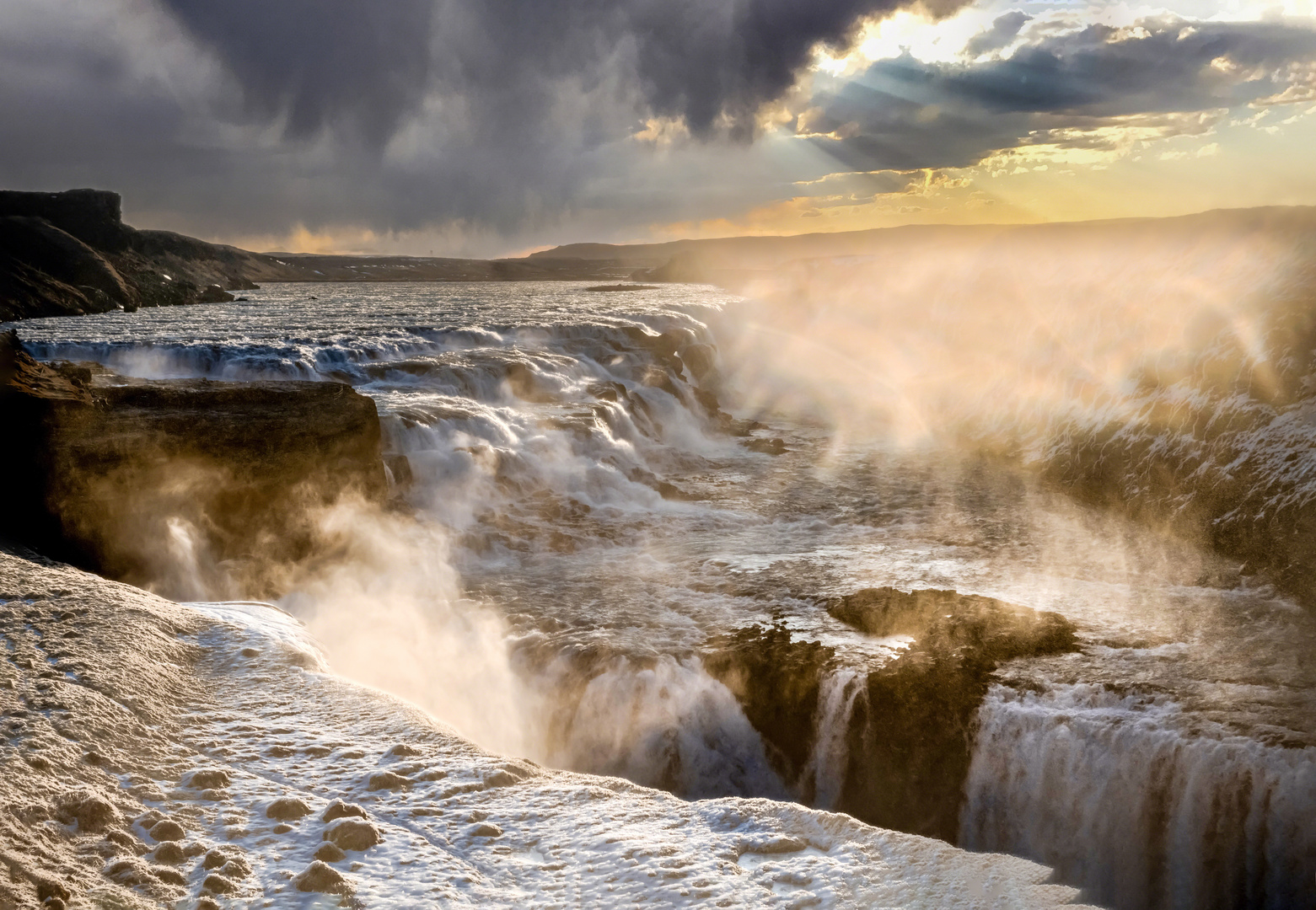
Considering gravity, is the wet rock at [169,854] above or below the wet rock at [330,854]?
above

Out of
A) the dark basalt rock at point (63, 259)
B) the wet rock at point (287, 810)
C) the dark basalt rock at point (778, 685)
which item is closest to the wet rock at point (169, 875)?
the wet rock at point (287, 810)

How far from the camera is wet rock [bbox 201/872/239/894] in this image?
14.6 ft

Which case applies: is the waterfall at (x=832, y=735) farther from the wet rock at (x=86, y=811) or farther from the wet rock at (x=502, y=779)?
the wet rock at (x=86, y=811)

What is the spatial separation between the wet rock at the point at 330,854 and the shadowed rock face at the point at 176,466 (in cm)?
705

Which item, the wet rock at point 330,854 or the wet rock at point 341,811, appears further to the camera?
the wet rock at point 341,811

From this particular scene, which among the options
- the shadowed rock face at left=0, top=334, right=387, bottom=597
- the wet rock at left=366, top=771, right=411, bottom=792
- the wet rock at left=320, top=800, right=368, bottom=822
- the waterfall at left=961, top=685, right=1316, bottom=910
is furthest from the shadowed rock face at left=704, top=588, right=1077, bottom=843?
the shadowed rock face at left=0, top=334, right=387, bottom=597

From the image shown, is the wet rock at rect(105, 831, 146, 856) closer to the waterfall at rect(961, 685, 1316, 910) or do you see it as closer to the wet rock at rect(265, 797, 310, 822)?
the wet rock at rect(265, 797, 310, 822)

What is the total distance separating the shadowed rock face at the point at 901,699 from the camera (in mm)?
9438

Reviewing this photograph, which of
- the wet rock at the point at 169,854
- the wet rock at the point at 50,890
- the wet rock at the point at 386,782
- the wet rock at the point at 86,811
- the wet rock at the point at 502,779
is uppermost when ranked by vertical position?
the wet rock at the point at 86,811

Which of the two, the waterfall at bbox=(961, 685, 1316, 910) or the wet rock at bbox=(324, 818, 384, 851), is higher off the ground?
the wet rock at bbox=(324, 818, 384, 851)

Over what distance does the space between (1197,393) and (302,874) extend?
804 inches

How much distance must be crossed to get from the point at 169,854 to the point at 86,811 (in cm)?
64

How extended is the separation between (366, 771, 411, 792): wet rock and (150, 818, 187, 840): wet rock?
3.79ft

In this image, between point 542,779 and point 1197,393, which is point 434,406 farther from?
point 1197,393
